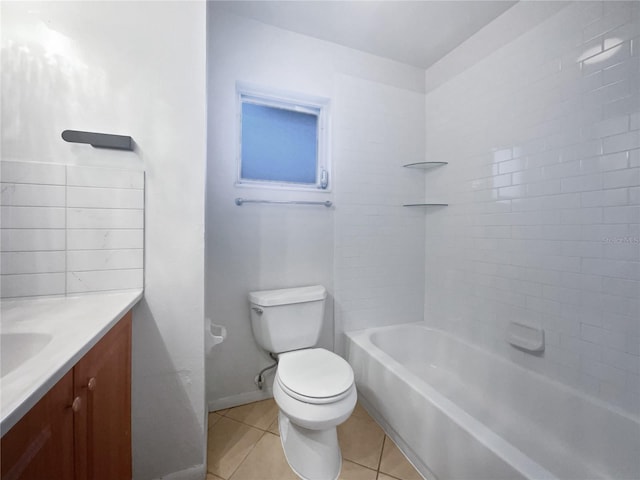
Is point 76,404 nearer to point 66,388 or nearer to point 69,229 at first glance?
point 66,388

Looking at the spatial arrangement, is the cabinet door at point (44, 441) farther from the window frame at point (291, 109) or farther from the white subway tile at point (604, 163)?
the white subway tile at point (604, 163)

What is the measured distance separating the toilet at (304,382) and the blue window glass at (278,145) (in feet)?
2.67

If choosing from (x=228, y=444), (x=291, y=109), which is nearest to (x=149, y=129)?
(x=291, y=109)

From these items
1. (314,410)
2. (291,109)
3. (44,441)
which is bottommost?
(314,410)

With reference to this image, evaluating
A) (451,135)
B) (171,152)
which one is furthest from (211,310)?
(451,135)

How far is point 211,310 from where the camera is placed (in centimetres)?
160

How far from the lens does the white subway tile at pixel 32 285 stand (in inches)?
36.3

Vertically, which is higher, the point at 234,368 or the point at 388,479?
the point at 234,368

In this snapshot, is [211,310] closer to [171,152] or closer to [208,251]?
[208,251]

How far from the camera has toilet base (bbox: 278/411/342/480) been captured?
118 centimetres

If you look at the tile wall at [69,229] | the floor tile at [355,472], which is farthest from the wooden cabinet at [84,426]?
the floor tile at [355,472]

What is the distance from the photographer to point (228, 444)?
54.4 inches

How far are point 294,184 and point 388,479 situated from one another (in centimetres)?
169

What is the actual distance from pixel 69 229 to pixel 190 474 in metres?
1.14
